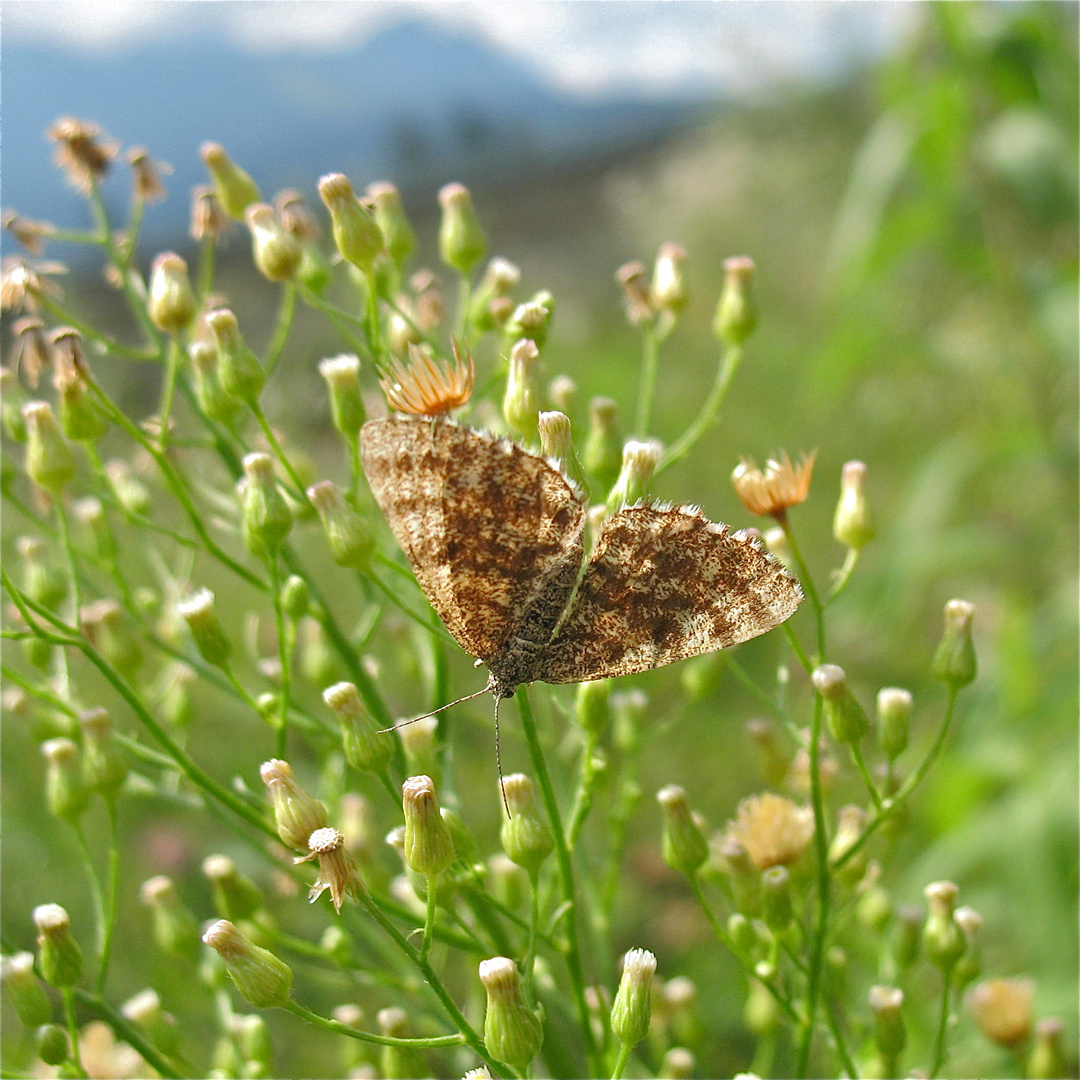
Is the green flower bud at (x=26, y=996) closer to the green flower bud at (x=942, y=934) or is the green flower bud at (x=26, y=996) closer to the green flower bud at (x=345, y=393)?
the green flower bud at (x=345, y=393)

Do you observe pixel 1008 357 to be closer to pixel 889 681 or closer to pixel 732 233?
pixel 889 681

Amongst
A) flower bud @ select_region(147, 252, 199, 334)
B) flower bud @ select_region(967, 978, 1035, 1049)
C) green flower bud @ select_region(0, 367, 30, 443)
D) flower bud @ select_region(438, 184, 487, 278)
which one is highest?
flower bud @ select_region(438, 184, 487, 278)

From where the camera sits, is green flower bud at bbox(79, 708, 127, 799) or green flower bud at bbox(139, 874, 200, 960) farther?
green flower bud at bbox(139, 874, 200, 960)

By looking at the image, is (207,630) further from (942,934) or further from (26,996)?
(942,934)

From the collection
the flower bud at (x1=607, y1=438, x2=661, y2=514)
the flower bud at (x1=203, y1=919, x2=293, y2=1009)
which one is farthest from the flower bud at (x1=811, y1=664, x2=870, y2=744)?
the flower bud at (x1=203, y1=919, x2=293, y2=1009)

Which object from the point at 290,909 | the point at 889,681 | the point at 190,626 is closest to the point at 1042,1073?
the point at 190,626

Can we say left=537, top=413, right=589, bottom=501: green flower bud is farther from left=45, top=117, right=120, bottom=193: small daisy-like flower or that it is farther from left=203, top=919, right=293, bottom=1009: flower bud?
left=45, top=117, right=120, bottom=193: small daisy-like flower
